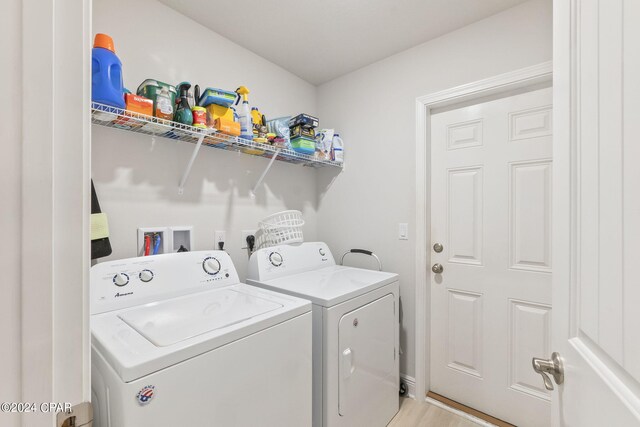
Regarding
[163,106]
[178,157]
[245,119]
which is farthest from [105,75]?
[245,119]

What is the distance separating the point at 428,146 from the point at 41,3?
83.3 inches

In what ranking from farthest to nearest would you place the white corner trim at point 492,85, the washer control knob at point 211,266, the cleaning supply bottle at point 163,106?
the white corner trim at point 492,85
the washer control knob at point 211,266
the cleaning supply bottle at point 163,106

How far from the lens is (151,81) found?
4.75 ft

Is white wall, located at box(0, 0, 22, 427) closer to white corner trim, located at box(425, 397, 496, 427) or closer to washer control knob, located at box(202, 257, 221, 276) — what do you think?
washer control knob, located at box(202, 257, 221, 276)

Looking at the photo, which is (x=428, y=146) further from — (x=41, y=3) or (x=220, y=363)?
(x=41, y=3)

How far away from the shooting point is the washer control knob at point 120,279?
1238mm

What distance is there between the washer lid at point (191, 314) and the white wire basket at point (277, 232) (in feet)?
2.16

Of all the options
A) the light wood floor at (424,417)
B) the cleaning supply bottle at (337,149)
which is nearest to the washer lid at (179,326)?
the light wood floor at (424,417)

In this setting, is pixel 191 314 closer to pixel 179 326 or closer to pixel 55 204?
pixel 179 326

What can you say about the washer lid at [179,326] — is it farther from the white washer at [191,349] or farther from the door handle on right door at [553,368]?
the door handle on right door at [553,368]

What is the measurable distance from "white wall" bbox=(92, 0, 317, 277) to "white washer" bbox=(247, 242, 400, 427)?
1.32 feet

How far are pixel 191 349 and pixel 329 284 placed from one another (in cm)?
92

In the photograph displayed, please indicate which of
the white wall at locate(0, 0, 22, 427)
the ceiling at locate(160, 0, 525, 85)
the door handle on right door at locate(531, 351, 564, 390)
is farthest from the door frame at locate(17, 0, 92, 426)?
the ceiling at locate(160, 0, 525, 85)

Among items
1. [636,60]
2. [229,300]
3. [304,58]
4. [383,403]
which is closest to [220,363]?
[229,300]
